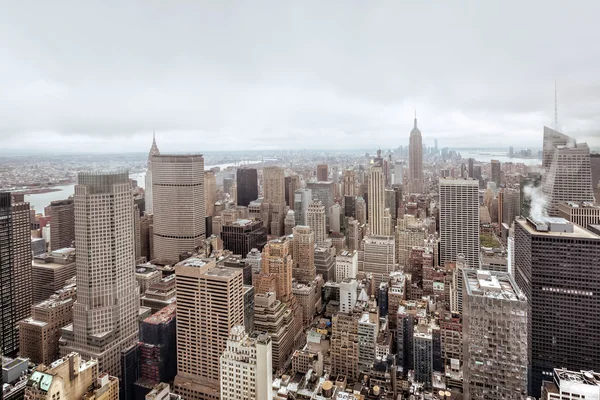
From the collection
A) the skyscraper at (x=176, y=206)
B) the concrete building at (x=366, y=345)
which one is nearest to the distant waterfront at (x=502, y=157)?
the concrete building at (x=366, y=345)

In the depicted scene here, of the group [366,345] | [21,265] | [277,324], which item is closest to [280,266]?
[277,324]

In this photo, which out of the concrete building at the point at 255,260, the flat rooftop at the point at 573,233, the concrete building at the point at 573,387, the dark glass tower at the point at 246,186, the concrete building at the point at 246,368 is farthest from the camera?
the dark glass tower at the point at 246,186

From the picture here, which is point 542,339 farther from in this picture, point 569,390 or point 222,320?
point 222,320

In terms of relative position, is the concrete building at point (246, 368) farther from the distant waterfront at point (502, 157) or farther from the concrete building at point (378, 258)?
the concrete building at point (378, 258)

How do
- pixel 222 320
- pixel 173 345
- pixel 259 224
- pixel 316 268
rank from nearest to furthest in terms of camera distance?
pixel 222 320, pixel 173 345, pixel 316 268, pixel 259 224

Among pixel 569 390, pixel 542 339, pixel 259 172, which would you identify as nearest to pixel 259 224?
pixel 259 172

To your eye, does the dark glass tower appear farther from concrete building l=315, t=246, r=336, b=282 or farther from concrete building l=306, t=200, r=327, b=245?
concrete building l=315, t=246, r=336, b=282
